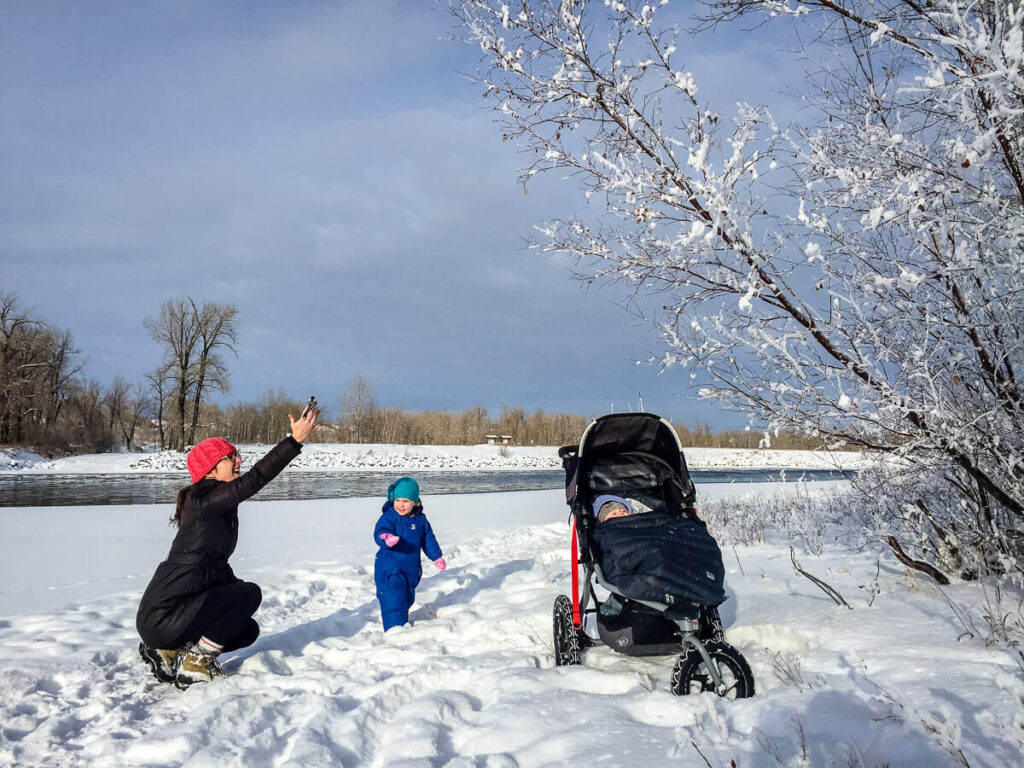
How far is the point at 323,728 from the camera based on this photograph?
2.91 m

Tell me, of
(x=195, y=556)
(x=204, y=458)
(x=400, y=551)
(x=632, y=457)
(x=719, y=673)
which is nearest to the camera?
(x=719, y=673)

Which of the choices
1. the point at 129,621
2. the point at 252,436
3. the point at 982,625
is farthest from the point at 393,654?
the point at 252,436

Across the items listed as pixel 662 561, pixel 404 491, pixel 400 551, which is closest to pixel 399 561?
pixel 400 551

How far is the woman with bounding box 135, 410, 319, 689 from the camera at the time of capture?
368 cm

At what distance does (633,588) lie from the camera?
129 inches

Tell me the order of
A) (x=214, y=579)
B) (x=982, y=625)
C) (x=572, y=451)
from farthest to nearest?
(x=572, y=451), (x=214, y=579), (x=982, y=625)

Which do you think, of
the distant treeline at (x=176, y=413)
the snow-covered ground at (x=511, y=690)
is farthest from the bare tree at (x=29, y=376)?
the snow-covered ground at (x=511, y=690)

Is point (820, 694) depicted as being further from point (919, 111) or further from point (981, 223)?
point (919, 111)

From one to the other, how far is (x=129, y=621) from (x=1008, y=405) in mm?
6527

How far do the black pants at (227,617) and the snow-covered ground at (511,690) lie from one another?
0.74 feet

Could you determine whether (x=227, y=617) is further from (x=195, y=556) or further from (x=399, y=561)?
(x=399, y=561)

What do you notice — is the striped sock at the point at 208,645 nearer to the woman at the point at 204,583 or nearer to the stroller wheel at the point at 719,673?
the woman at the point at 204,583

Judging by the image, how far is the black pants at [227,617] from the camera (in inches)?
147

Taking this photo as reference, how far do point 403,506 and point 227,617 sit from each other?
1884mm
